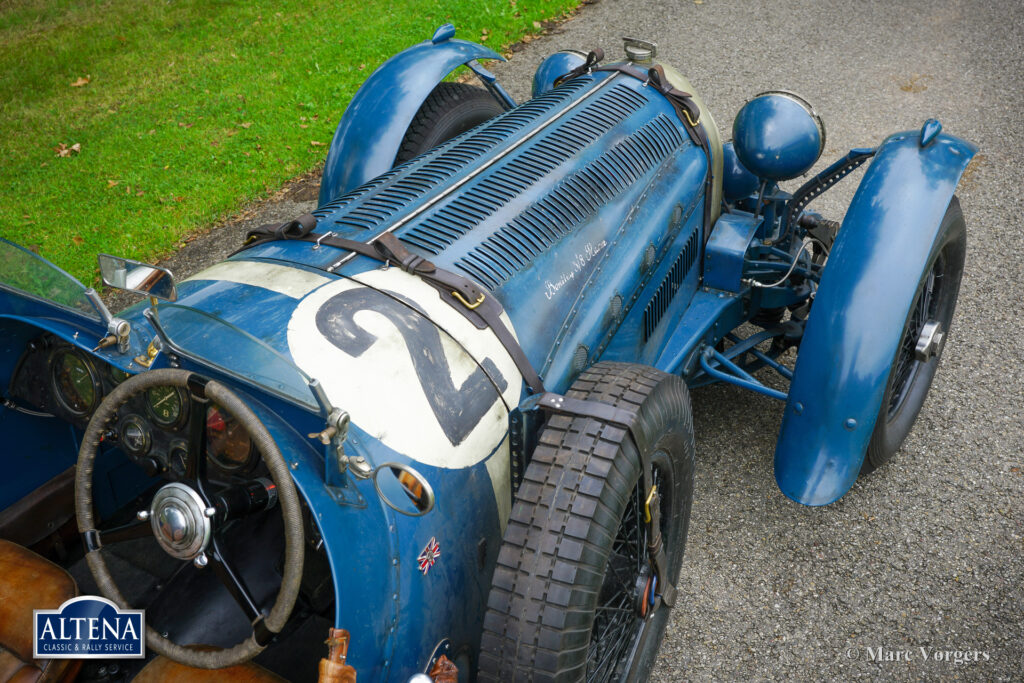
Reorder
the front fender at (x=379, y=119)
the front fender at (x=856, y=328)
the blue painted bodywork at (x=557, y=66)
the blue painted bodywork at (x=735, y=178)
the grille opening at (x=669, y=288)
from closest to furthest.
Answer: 1. the front fender at (x=856, y=328)
2. the grille opening at (x=669, y=288)
3. the front fender at (x=379, y=119)
4. the blue painted bodywork at (x=735, y=178)
5. the blue painted bodywork at (x=557, y=66)

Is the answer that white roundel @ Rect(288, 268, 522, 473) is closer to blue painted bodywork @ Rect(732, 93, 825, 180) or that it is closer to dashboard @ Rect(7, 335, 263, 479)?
dashboard @ Rect(7, 335, 263, 479)

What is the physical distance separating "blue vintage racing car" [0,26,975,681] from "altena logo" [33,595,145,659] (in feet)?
0.25

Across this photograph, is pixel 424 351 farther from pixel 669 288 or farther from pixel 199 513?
pixel 669 288

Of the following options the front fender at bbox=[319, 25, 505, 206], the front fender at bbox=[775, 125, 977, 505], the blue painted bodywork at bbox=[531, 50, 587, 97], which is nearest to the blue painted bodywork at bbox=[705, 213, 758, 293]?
the front fender at bbox=[775, 125, 977, 505]

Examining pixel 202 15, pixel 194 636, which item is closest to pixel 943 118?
pixel 194 636

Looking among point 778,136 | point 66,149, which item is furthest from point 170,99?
point 778,136

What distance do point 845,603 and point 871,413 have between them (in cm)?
81

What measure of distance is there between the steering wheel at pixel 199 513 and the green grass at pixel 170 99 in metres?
3.70

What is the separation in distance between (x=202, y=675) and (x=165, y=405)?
0.77 meters

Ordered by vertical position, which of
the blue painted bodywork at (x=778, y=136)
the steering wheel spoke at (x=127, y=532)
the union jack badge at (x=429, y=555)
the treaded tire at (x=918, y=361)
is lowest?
the treaded tire at (x=918, y=361)

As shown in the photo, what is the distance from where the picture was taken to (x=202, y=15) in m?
8.63

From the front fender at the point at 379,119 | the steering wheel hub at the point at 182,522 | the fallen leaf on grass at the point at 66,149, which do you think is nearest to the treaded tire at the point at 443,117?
the front fender at the point at 379,119

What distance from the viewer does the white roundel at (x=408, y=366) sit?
221 centimetres

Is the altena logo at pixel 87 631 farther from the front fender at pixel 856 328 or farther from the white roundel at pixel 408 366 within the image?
the front fender at pixel 856 328
